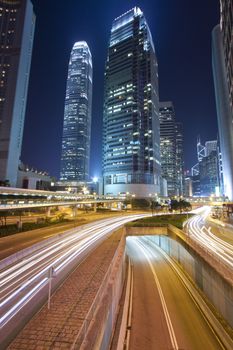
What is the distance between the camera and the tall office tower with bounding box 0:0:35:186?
387 ft

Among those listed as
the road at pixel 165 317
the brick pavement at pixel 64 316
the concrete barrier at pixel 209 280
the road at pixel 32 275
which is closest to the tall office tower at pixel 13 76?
the road at pixel 32 275

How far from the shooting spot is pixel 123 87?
173m

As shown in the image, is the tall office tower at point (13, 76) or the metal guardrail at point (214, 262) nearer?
the metal guardrail at point (214, 262)

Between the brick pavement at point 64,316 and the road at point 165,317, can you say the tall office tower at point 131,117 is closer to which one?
the road at point 165,317

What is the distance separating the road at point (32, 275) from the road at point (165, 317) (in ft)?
23.8

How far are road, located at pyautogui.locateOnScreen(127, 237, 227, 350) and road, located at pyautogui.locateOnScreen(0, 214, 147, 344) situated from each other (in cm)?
726

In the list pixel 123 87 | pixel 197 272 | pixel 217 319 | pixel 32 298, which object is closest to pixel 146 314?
pixel 217 319

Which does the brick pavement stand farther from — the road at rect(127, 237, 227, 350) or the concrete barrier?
the concrete barrier

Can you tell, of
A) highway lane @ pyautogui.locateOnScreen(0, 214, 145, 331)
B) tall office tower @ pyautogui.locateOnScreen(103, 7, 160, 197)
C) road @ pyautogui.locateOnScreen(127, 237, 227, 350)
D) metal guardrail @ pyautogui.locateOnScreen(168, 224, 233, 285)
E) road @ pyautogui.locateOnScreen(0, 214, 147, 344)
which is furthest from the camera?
tall office tower @ pyautogui.locateOnScreen(103, 7, 160, 197)

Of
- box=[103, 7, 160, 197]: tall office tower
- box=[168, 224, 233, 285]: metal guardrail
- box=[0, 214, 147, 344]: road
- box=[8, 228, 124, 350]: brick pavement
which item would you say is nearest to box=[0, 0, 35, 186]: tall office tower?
box=[103, 7, 160, 197]: tall office tower

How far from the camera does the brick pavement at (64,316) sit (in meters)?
9.23

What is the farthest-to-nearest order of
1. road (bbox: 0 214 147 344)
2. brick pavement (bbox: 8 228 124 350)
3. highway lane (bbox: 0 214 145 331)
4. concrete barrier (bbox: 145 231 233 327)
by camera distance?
concrete barrier (bbox: 145 231 233 327) → highway lane (bbox: 0 214 145 331) → road (bbox: 0 214 147 344) → brick pavement (bbox: 8 228 124 350)

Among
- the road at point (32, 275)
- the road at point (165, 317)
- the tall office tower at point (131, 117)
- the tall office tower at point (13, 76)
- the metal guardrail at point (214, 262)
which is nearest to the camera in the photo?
the road at point (32, 275)

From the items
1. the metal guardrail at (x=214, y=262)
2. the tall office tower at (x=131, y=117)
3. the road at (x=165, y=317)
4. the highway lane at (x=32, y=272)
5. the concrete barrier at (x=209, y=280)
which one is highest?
the tall office tower at (x=131, y=117)
